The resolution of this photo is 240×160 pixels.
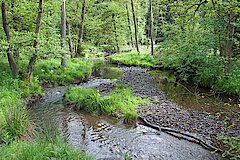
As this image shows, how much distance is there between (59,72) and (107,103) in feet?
19.8

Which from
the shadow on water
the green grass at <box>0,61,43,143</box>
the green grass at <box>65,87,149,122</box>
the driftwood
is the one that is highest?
the green grass at <box>0,61,43,143</box>

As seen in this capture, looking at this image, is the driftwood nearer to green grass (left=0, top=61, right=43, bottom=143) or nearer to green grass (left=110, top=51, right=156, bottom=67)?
green grass (left=0, top=61, right=43, bottom=143)

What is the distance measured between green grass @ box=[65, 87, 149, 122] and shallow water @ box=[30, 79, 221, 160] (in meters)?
0.34

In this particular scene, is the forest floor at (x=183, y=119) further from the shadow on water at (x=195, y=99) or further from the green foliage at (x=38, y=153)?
the green foliage at (x=38, y=153)

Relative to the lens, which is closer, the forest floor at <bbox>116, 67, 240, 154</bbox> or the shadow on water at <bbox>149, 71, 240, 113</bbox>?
the forest floor at <bbox>116, 67, 240, 154</bbox>

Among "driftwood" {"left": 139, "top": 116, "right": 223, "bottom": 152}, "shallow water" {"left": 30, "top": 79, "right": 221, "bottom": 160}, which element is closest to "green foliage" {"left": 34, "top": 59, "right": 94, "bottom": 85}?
"shallow water" {"left": 30, "top": 79, "right": 221, "bottom": 160}

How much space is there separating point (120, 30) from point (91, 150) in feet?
92.0

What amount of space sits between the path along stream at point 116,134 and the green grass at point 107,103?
33 centimetres

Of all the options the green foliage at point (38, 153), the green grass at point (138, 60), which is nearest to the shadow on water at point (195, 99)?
the green foliage at point (38, 153)

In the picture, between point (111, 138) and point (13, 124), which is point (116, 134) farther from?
point (13, 124)

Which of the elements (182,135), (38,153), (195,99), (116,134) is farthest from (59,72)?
(38,153)

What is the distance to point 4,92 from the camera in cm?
927

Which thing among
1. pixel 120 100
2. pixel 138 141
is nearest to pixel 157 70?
pixel 120 100

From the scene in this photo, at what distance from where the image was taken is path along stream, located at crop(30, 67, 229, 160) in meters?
6.38
